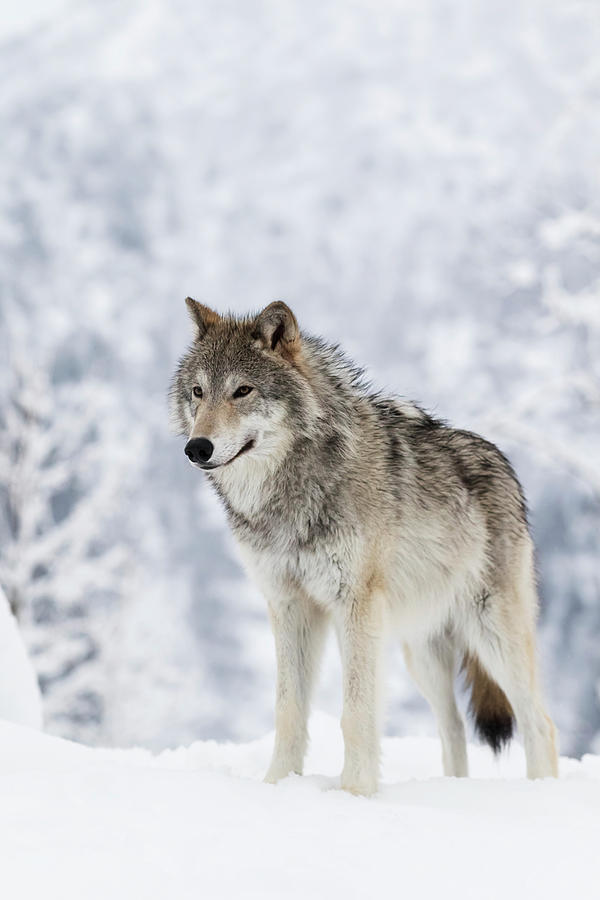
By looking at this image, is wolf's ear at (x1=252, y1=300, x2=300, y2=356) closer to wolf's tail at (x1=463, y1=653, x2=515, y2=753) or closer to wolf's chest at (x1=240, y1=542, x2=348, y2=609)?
wolf's chest at (x1=240, y1=542, x2=348, y2=609)

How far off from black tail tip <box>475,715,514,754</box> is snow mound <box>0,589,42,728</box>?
2.20 metres

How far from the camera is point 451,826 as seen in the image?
7.59 ft

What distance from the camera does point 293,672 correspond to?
3326mm

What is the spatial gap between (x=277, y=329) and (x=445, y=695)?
6.13 feet

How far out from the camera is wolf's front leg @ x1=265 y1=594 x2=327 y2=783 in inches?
129

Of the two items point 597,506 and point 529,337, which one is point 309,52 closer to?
point 529,337

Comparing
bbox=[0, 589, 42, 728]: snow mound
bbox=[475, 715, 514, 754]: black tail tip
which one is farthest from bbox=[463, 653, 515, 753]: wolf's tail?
bbox=[0, 589, 42, 728]: snow mound

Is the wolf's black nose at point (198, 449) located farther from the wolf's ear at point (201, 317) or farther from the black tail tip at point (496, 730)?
the black tail tip at point (496, 730)

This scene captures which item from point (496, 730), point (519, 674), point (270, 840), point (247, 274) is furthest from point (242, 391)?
point (247, 274)

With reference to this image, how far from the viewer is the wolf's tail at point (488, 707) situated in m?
3.95

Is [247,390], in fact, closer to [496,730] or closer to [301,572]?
[301,572]

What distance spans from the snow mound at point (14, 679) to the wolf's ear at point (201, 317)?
199cm

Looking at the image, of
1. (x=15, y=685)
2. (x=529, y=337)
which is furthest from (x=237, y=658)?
(x=15, y=685)

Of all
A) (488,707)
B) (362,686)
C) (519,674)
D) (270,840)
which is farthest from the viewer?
(488,707)
